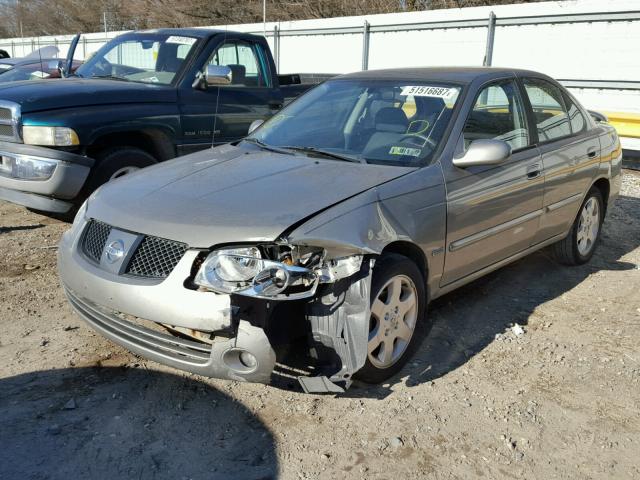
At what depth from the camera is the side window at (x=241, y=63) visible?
22.3 feet

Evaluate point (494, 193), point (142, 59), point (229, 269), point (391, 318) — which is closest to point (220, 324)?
point (229, 269)

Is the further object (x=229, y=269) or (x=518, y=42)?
(x=518, y=42)

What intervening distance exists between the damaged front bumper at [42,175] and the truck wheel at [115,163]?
0.44 ft

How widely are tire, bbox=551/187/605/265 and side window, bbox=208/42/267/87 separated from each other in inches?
140

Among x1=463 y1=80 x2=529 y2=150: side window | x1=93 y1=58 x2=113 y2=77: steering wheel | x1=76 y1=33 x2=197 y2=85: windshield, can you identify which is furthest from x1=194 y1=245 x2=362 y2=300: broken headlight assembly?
x1=93 y1=58 x2=113 y2=77: steering wheel

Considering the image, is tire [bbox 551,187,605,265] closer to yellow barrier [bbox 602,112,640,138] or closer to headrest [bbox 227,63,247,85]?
headrest [bbox 227,63,247,85]

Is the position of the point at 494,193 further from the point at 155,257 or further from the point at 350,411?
the point at 155,257

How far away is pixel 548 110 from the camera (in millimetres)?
5074

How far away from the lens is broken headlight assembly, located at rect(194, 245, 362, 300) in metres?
2.91

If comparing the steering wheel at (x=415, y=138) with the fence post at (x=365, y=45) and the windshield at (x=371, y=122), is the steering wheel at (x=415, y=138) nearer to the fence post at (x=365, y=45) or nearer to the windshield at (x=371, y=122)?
the windshield at (x=371, y=122)

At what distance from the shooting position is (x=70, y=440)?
117 inches

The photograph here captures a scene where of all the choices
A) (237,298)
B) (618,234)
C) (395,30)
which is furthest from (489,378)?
(395,30)

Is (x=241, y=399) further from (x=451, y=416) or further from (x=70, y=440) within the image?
(x=451, y=416)

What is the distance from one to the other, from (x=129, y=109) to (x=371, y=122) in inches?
102
